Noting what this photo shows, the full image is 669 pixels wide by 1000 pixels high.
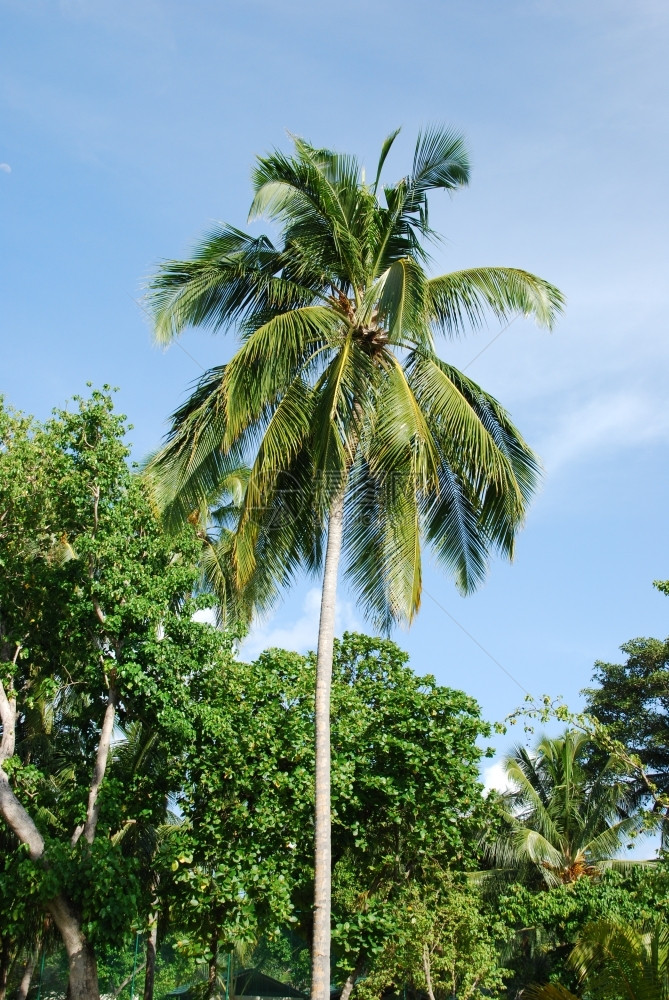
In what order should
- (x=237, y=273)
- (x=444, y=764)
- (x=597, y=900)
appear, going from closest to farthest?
(x=237, y=273) → (x=444, y=764) → (x=597, y=900)

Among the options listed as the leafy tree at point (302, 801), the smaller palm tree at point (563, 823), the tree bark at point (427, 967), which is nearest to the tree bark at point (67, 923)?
the leafy tree at point (302, 801)

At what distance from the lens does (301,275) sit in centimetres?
1230

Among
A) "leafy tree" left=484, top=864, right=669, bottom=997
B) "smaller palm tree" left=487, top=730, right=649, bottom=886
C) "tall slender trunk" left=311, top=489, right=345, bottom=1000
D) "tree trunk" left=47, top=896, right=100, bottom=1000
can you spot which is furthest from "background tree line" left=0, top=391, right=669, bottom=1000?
"smaller palm tree" left=487, top=730, right=649, bottom=886

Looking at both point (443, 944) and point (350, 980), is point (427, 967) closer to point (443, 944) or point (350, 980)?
point (443, 944)

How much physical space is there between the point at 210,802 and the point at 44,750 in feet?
30.3

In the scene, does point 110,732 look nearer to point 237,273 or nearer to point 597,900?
point 237,273

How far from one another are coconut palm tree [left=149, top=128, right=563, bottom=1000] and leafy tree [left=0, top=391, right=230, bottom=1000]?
117 cm

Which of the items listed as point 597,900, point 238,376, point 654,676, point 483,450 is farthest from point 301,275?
point 654,676

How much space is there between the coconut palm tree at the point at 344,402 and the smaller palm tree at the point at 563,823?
1199 cm

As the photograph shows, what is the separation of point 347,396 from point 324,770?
4.29 meters

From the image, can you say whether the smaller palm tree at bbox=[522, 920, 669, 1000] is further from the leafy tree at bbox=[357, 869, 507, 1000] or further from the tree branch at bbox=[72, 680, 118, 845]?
the tree branch at bbox=[72, 680, 118, 845]

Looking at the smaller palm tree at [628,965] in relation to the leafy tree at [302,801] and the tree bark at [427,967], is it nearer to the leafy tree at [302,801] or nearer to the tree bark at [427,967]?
the leafy tree at [302,801]

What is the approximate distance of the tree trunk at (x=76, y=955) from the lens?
1117 centimetres

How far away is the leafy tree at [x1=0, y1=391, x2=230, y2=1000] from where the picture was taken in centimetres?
1145
